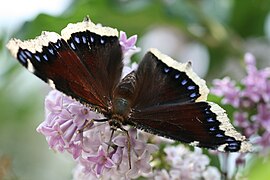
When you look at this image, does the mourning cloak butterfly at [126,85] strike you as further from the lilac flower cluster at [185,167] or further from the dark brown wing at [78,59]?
the lilac flower cluster at [185,167]

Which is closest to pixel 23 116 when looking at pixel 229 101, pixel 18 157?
pixel 18 157

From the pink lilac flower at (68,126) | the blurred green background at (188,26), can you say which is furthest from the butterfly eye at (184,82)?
the blurred green background at (188,26)

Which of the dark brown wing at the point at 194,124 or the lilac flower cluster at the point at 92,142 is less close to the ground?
the dark brown wing at the point at 194,124

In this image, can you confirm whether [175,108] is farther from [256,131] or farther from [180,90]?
[256,131]

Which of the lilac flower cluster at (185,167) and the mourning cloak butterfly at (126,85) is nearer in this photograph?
the mourning cloak butterfly at (126,85)

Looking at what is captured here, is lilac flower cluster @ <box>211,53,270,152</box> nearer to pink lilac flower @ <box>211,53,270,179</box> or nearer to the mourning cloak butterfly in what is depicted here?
pink lilac flower @ <box>211,53,270,179</box>

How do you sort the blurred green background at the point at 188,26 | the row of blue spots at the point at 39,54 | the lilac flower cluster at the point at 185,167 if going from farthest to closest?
the blurred green background at the point at 188,26, the lilac flower cluster at the point at 185,167, the row of blue spots at the point at 39,54

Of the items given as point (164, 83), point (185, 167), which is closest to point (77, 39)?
point (164, 83)
